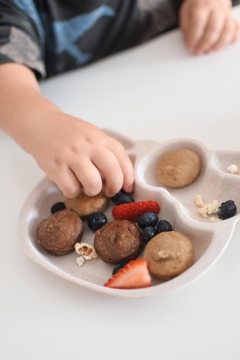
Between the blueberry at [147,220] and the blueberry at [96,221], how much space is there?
8 centimetres

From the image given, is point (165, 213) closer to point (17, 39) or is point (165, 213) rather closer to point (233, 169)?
point (233, 169)

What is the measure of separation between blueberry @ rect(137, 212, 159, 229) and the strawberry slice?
11 centimetres

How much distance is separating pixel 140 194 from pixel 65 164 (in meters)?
0.19

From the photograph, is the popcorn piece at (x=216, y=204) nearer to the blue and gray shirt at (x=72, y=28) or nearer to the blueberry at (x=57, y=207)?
the blueberry at (x=57, y=207)

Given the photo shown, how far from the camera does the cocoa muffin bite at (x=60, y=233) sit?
791mm

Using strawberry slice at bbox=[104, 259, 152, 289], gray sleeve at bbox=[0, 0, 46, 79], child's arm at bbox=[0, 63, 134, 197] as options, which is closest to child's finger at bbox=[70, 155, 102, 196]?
child's arm at bbox=[0, 63, 134, 197]

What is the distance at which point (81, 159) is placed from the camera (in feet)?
2.65

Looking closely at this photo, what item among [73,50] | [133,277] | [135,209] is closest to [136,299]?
[133,277]

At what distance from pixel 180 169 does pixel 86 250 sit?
0.91ft

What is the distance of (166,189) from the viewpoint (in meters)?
0.88

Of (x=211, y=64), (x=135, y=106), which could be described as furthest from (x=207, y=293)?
(x=211, y=64)

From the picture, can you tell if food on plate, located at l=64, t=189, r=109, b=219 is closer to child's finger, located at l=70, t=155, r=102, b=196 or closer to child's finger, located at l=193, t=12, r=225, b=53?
child's finger, located at l=70, t=155, r=102, b=196

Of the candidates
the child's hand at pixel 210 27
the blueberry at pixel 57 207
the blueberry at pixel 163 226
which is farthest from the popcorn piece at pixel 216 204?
the child's hand at pixel 210 27

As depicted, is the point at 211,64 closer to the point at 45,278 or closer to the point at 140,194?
the point at 140,194
